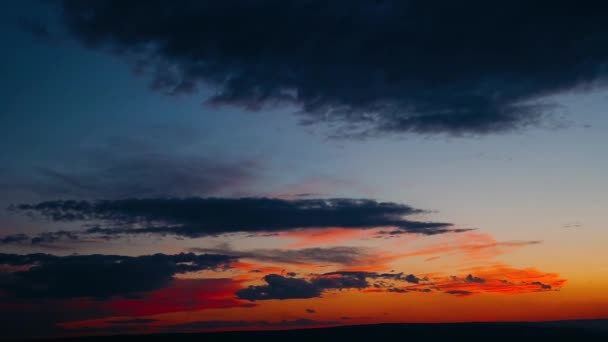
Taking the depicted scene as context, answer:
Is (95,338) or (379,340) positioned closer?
(95,338)

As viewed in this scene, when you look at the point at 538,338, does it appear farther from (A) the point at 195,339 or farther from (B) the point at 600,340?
(A) the point at 195,339

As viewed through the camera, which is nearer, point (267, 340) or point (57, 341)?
point (57, 341)

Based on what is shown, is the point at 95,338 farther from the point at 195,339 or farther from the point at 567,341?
the point at 567,341

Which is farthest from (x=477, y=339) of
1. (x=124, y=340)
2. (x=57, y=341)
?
(x=57, y=341)

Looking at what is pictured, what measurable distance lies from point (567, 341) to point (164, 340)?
117215 millimetres

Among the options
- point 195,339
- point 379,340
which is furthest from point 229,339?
point 379,340

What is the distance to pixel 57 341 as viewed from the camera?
18525 centimetres

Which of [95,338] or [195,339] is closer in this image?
[95,338]

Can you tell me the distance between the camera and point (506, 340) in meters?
191

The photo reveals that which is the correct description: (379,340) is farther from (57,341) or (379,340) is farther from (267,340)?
(57,341)

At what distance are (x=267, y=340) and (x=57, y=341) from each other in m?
60.2

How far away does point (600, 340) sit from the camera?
19025 centimetres

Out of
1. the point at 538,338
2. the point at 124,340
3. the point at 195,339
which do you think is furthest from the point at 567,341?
the point at 124,340

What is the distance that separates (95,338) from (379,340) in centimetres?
8295
